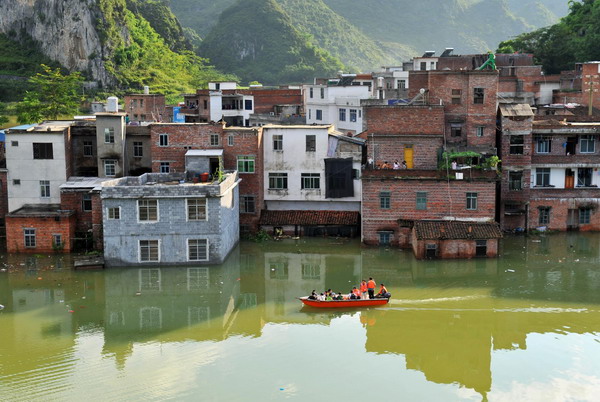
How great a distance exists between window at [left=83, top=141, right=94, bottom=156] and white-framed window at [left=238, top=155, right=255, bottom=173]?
6631 millimetres

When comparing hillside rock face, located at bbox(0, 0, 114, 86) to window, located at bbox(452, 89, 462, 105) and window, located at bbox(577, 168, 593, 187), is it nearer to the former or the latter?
window, located at bbox(452, 89, 462, 105)

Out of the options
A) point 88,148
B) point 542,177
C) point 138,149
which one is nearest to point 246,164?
point 138,149

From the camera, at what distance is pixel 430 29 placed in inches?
6033

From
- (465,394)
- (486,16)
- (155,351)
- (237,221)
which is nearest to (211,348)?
(155,351)

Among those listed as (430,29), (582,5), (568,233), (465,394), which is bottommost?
(465,394)

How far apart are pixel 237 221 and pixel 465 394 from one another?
50.8 feet

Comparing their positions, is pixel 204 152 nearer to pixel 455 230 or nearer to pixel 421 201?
pixel 421 201

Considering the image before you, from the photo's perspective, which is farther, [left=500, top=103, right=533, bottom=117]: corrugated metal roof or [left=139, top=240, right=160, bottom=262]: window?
[left=500, top=103, right=533, bottom=117]: corrugated metal roof

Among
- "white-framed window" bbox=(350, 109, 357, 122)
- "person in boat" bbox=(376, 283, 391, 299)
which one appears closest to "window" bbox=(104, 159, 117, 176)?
"person in boat" bbox=(376, 283, 391, 299)

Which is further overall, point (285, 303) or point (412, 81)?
point (412, 81)

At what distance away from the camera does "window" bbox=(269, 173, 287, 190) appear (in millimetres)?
32438

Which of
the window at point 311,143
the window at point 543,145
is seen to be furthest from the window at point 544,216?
the window at point 311,143

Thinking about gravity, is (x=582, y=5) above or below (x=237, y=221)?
above

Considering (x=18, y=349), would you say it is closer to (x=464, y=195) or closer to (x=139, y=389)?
(x=139, y=389)
